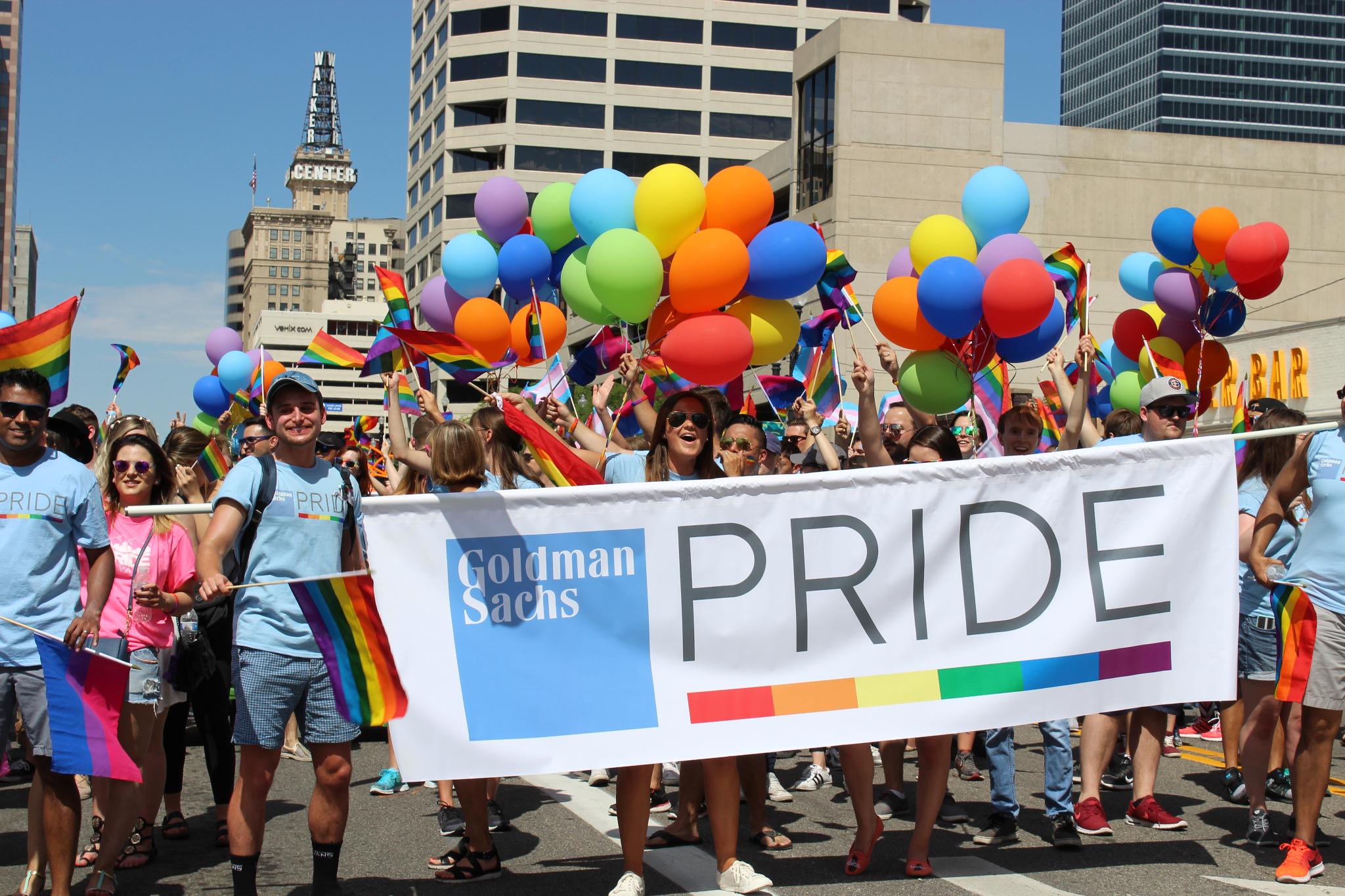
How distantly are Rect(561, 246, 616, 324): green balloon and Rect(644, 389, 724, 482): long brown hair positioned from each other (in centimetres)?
333

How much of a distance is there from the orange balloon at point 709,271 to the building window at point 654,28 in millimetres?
70114

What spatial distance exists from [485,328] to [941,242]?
10.7 ft

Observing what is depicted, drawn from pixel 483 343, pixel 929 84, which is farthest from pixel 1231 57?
pixel 483 343

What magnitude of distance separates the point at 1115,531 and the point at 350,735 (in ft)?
10.7

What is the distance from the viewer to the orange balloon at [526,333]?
980 centimetres

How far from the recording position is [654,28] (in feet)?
247

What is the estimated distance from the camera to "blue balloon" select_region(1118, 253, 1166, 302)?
11.6m

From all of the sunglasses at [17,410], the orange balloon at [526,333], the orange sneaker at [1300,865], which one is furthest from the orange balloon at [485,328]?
the orange sneaker at [1300,865]

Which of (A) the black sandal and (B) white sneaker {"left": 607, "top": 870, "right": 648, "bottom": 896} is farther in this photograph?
(A) the black sandal

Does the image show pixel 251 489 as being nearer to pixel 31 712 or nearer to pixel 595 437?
pixel 31 712

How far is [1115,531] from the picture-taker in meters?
5.73

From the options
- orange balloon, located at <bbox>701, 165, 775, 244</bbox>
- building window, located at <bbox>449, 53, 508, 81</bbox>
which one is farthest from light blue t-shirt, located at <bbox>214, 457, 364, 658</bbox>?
building window, located at <bbox>449, 53, 508, 81</bbox>

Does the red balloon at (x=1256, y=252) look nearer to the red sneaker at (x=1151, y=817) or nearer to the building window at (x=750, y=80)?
the red sneaker at (x=1151, y=817)

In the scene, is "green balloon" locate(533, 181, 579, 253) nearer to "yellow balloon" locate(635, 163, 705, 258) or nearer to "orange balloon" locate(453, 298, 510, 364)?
"orange balloon" locate(453, 298, 510, 364)
